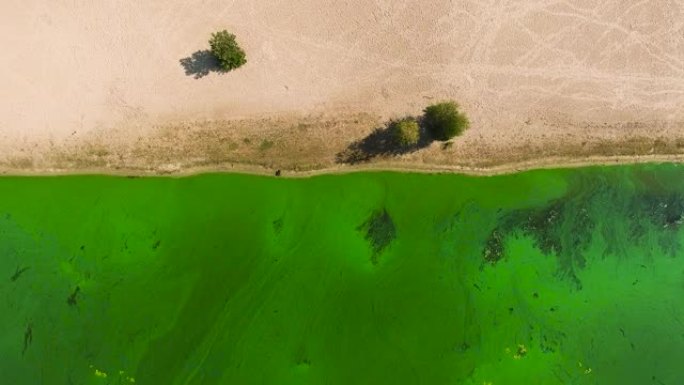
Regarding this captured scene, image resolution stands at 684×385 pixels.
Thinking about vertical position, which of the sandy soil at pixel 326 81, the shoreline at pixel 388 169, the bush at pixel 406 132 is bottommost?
the shoreline at pixel 388 169

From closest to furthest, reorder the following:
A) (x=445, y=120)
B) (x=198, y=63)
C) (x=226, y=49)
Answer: (x=226, y=49), (x=445, y=120), (x=198, y=63)

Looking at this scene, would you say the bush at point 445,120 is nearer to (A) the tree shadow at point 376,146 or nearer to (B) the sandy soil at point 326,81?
(A) the tree shadow at point 376,146

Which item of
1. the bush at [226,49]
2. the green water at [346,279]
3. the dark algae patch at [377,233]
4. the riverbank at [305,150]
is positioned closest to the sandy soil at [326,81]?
the riverbank at [305,150]

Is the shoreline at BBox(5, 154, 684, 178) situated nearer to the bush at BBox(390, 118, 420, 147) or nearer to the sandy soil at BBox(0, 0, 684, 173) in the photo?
the sandy soil at BBox(0, 0, 684, 173)

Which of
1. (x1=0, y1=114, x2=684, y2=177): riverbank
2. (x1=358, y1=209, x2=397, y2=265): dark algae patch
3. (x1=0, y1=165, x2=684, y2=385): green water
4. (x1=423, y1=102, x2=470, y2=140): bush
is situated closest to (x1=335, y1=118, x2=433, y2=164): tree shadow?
(x1=0, y1=114, x2=684, y2=177): riverbank

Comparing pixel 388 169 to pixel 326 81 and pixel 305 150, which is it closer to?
pixel 305 150

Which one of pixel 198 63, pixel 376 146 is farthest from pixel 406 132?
pixel 198 63
